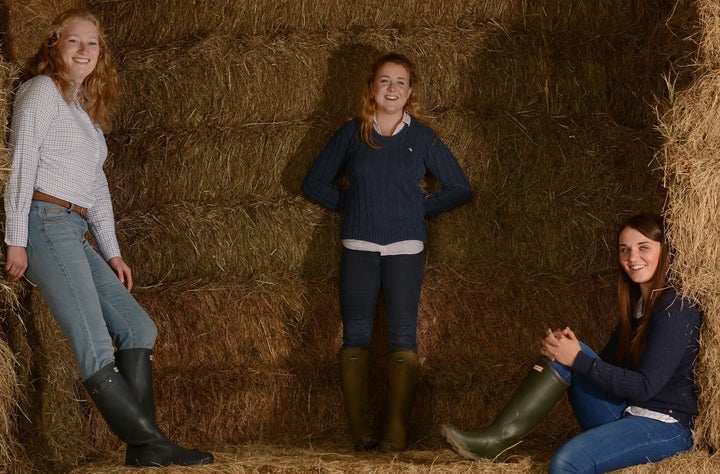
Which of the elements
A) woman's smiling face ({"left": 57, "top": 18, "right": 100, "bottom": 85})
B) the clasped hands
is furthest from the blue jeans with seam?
woman's smiling face ({"left": 57, "top": 18, "right": 100, "bottom": 85})

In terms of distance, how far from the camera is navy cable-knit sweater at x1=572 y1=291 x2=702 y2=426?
10.2 feet

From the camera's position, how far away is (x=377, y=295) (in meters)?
3.95

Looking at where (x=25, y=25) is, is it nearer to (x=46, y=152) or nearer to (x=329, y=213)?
(x=46, y=152)

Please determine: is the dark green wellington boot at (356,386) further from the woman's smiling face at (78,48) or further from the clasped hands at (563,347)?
the woman's smiling face at (78,48)

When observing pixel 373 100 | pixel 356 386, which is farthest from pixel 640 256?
pixel 373 100

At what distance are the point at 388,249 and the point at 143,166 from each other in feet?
3.88

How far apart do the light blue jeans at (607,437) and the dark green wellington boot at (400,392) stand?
0.71m

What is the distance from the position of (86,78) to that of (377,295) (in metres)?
1.39

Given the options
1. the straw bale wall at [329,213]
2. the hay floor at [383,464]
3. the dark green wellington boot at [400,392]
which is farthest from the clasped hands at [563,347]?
the straw bale wall at [329,213]

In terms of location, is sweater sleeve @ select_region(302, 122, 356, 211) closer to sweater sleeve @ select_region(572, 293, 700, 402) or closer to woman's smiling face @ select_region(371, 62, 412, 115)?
woman's smiling face @ select_region(371, 62, 412, 115)

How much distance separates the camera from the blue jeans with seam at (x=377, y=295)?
386 cm

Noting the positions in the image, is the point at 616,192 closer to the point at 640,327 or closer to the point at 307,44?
the point at 640,327

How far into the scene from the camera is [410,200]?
13.1ft

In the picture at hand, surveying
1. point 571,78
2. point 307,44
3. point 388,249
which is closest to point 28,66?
point 307,44
